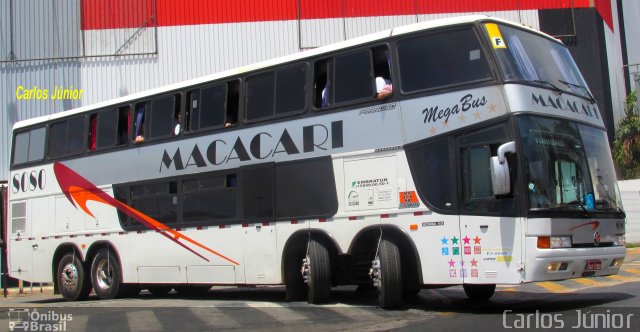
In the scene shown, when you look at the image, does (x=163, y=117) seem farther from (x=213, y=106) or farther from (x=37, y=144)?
(x=37, y=144)

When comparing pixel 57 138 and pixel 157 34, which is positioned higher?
pixel 157 34

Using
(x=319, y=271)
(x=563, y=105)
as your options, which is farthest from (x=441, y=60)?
(x=319, y=271)

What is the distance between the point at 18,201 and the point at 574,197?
13.1m

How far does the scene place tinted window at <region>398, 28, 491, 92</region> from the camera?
9586 mm

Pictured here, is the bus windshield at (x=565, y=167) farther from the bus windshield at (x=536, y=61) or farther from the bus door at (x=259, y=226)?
the bus door at (x=259, y=226)

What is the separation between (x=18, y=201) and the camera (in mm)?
16516

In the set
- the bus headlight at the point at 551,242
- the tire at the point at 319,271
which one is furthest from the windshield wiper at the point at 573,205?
the tire at the point at 319,271

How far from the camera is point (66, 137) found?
15.7m

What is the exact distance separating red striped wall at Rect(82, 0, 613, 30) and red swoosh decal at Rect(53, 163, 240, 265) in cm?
1131

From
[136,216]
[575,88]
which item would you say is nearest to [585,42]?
[575,88]

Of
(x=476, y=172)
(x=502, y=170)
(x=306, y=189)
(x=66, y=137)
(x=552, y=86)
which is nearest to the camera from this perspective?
(x=502, y=170)

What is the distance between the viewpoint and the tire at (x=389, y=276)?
10.1 meters

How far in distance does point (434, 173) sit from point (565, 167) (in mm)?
1792

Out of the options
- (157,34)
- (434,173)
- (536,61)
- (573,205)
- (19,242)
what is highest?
(157,34)
